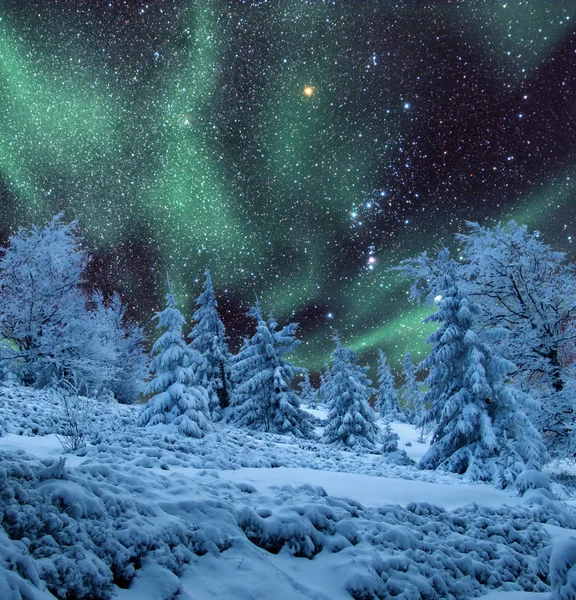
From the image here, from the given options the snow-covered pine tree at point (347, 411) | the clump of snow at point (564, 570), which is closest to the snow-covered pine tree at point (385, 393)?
the snow-covered pine tree at point (347, 411)

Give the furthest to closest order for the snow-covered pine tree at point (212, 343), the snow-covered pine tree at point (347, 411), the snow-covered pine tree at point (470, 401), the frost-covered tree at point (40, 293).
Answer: the snow-covered pine tree at point (212, 343)
the snow-covered pine tree at point (347, 411)
the frost-covered tree at point (40, 293)
the snow-covered pine tree at point (470, 401)

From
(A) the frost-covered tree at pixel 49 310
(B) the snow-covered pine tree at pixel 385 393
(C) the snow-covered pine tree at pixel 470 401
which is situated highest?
(B) the snow-covered pine tree at pixel 385 393

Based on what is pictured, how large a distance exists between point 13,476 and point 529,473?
10.3 meters

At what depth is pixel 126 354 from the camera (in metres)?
28.5

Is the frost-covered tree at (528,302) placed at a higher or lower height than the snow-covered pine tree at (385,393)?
lower

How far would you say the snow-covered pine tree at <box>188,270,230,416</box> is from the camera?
87.9 feet

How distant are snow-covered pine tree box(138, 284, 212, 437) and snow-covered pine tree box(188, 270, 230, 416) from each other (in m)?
9.22

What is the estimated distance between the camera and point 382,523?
5176 millimetres

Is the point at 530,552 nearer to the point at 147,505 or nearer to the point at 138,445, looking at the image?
the point at 147,505

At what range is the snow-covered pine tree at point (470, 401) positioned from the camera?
1134cm

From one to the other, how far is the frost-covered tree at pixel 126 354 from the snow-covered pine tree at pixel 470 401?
2228cm

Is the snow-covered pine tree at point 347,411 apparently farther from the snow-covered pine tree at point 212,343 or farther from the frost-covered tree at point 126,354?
the frost-covered tree at point 126,354

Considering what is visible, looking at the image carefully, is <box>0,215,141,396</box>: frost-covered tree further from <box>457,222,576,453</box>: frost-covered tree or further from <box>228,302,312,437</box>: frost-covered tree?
<box>457,222,576,453</box>: frost-covered tree

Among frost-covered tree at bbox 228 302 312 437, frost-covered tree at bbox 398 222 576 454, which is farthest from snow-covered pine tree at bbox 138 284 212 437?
frost-covered tree at bbox 398 222 576 454
